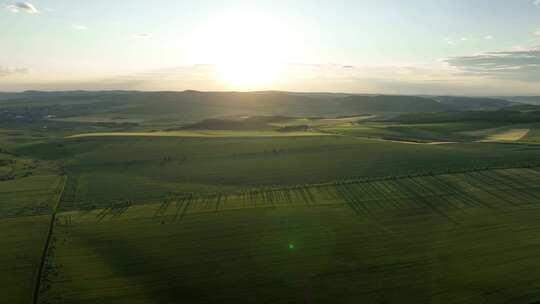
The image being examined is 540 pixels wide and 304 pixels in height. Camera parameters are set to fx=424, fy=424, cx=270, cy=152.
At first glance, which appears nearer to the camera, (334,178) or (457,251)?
(457,251)

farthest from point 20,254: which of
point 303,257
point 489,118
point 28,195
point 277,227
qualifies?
point 489,118

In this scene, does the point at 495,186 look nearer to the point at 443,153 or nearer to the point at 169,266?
the point at 443,153

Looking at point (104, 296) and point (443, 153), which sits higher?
point (443, 153)

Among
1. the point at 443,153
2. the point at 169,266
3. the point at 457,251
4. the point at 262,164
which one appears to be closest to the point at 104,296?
the point at 169,266

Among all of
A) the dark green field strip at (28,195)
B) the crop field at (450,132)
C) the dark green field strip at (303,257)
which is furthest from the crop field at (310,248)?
the crop field at (450,132)

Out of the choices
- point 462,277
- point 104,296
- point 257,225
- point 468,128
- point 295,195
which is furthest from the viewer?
point 468,128

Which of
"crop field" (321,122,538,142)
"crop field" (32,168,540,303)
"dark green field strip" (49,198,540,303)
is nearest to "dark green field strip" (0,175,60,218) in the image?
"crop field" (32,168,540,303)

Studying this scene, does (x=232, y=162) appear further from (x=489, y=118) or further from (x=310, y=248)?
(x=489, y=118)

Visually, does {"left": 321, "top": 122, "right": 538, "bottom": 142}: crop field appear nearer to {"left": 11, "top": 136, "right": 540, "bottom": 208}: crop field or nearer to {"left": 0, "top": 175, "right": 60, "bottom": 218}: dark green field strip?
{"left": 11, "top": 136, "right": 540, "bottom": 208}: crop field
